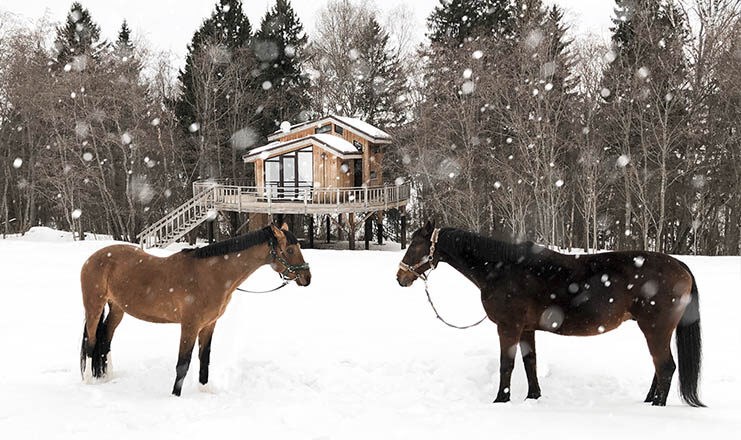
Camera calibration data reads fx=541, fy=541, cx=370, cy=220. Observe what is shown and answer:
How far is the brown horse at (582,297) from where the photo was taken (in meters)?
5.39

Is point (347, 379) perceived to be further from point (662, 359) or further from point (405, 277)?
point (662, 359)

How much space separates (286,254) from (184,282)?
1.18m

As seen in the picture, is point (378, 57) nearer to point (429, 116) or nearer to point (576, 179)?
point (429, 116)

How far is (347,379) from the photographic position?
21.5 ft

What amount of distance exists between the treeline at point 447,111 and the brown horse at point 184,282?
17.7 meters

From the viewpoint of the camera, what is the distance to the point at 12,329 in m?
8.75

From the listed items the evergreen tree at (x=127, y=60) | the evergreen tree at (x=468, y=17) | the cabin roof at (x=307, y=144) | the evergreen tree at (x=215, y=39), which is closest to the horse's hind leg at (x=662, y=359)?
the cabin roof at (x=307, y=144)

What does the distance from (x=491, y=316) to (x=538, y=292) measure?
0.56 metres

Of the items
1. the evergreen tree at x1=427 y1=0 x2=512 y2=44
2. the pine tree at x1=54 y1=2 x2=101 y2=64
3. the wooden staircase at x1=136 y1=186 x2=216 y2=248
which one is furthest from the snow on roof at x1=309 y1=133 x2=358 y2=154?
the pine tree at x1=54 y1=2 x2=101 y2=64

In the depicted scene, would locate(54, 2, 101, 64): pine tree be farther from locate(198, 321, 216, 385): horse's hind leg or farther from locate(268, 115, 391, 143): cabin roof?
locate(198, 321, 216, 385): horse's hind leg

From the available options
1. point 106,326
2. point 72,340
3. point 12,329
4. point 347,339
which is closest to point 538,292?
point 347,339

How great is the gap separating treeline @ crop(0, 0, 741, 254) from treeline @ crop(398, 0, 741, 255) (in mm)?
118

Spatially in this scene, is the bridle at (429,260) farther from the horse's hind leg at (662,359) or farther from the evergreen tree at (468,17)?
the evergreen tree at (468,17)

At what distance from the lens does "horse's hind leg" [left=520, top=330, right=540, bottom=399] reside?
19.0 ft
